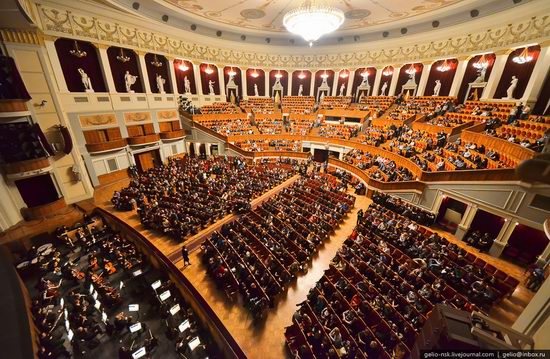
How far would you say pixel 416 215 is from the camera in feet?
30.7

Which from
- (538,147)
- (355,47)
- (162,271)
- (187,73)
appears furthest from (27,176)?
(355,47)

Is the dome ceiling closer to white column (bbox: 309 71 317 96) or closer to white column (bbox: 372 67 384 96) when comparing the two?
white column (bbox: 372 67 384 96)

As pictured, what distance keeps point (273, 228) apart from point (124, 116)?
11890mm

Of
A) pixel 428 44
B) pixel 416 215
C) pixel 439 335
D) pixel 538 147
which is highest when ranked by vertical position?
pixel 428 44

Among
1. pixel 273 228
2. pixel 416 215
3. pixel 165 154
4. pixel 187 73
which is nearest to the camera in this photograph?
pixel 273 228

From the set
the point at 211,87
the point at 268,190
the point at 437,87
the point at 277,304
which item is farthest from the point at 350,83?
the point at 277,304

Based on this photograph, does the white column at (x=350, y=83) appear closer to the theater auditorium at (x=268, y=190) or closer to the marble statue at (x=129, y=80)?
the theater auditorium at (x=268, y=190)

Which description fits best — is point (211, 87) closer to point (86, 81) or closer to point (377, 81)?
point (86, 81)

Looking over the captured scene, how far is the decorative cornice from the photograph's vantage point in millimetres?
10344

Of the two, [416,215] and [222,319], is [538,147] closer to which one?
[416,215]

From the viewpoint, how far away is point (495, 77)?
1275 cm

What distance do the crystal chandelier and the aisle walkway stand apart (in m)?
7.89

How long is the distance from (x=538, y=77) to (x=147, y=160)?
73.6 feet

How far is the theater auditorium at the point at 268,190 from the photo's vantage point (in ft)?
16.4
